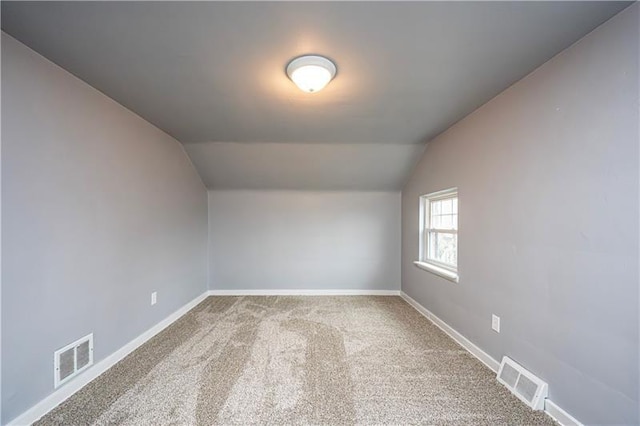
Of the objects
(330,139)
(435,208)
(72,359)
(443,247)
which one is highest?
(330,139)

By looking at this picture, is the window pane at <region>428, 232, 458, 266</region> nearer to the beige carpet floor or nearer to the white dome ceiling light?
the beige carpet floor

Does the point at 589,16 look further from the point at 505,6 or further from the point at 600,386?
the point at 600,386

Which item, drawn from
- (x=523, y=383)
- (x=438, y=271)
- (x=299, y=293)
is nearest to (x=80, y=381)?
(x=299, y=293)

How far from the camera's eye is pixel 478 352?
233cm

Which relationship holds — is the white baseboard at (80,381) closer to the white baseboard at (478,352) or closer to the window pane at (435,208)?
the white baseboard at (478,352)

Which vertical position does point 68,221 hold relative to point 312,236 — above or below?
above

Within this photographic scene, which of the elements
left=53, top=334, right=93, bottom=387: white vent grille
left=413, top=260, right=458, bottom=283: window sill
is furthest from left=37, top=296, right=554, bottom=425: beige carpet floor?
left=413, top=260, right=458, bottom=283: window sill

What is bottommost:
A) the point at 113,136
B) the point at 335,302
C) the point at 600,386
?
the point at 335,302

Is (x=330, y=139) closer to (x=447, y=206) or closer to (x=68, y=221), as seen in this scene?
(x=447, y=206)

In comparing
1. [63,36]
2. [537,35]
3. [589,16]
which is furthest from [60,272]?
[589,16]

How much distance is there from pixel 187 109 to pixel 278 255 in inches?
99.0

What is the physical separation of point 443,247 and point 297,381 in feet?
7.36

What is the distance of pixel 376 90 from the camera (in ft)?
6.82

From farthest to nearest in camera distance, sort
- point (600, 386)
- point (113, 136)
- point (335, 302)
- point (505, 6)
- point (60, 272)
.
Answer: point (335, 302), point (113, 136), point (60, 272), point (600, 386), point (505, 6)
